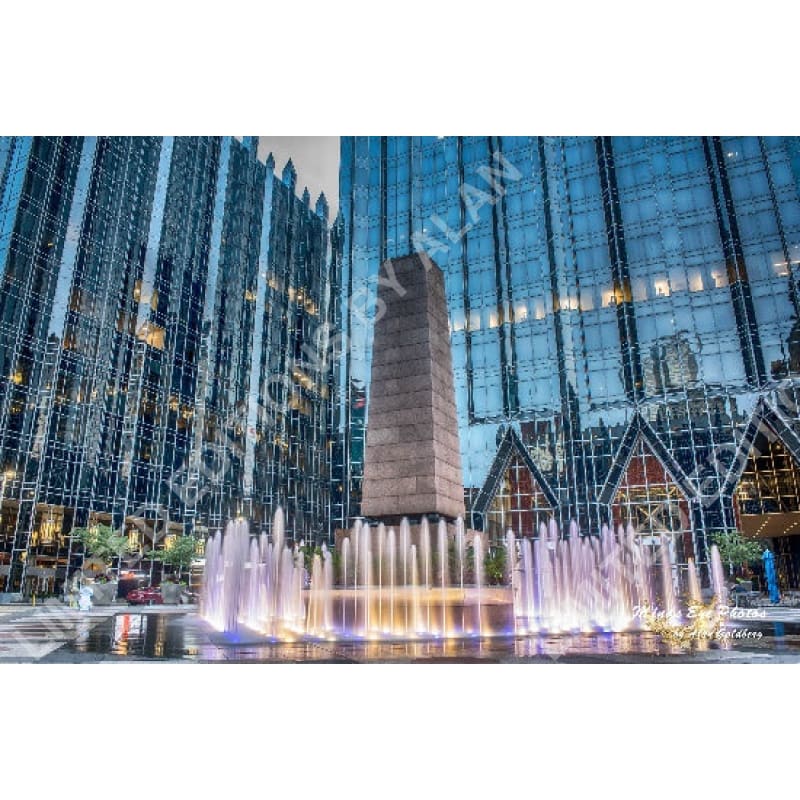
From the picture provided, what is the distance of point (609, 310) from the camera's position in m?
40.8

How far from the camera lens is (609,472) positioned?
128ft

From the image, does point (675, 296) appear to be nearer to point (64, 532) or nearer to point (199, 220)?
point (199, 220)

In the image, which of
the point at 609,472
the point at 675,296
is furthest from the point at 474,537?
the point at 675,296

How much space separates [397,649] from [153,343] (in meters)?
40.2

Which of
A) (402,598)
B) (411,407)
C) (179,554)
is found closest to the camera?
(402,598)

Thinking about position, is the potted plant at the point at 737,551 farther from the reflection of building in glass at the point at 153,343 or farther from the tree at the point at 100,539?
the tree at the point at 100,539

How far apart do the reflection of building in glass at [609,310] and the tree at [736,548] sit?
1308 mm

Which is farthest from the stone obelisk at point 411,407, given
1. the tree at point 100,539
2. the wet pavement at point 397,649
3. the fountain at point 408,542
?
the tree at point 100,539

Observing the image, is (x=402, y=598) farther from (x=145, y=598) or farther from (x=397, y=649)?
(x=145, y=598)

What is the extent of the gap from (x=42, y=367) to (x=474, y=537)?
32598mm

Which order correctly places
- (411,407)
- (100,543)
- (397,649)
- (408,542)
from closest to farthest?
(397,649) → (408,542) → (411,407) → (100,543)

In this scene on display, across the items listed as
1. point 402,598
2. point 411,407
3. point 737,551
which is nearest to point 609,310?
point 737,551

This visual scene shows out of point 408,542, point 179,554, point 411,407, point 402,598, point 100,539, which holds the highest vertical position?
point 411,407

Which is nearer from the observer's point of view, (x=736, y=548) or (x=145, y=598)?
(x=736, y=548)
